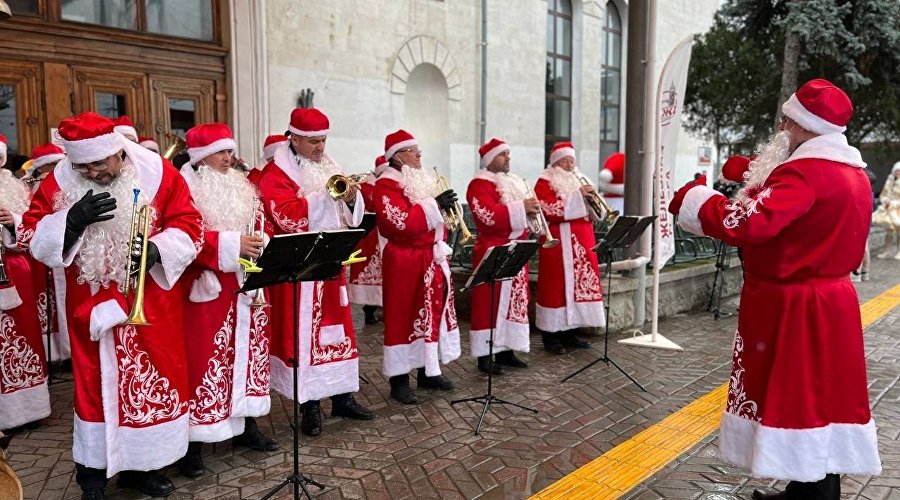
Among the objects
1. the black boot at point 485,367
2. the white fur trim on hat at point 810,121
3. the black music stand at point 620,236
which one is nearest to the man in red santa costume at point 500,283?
the black boot at point 485,367

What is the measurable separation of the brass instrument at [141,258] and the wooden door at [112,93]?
612cm

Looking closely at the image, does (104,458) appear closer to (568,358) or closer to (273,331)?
(273,331)

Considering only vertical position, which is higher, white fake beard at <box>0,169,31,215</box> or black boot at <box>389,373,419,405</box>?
white fake beard at <box>0,169,31,215</box>

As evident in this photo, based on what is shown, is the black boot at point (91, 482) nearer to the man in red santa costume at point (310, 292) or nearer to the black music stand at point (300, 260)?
the black music stand at point (300, 260)

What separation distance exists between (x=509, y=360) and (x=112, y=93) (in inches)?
247

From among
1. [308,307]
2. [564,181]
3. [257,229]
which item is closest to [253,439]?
[308,307]

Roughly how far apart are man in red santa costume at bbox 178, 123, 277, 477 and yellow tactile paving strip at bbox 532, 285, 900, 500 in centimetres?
186

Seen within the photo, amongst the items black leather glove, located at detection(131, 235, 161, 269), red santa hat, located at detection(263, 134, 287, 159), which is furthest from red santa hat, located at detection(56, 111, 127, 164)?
red santa hat, located at detection(263, 134, 287, 159)

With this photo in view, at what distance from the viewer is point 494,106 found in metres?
15.3

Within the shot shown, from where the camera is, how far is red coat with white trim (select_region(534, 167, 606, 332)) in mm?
6789

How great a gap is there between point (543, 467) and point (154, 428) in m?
2.26

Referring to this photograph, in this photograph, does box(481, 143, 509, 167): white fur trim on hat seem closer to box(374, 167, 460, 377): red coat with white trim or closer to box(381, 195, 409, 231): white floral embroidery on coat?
box(374, 167, 460, 377): red coat with white trim

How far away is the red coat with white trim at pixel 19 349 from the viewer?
15.9 feet

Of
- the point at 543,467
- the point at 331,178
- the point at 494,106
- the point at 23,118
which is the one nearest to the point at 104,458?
the point at 331,178
